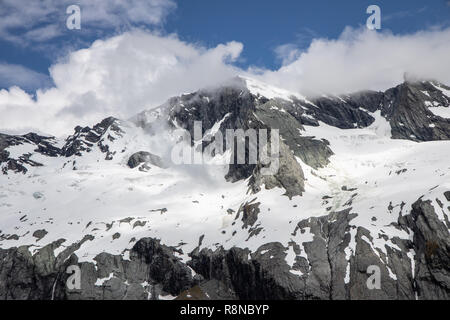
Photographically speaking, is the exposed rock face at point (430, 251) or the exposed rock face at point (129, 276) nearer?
the exposed rock face at point (430, 251)

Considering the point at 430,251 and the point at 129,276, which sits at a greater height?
the point at 430,251

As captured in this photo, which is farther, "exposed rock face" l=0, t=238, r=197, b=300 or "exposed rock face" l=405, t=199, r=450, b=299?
"exposed rock face" l=0, t=238, r=197, b=300

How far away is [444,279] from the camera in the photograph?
415 feet

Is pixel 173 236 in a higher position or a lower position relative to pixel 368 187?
lower

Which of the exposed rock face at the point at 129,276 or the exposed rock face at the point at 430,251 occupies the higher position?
the exposed rock face at the point at 430,251

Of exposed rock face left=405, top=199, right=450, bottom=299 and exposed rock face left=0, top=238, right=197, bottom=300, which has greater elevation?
exposed rock face left=405, top=199, right=450, bottom=299

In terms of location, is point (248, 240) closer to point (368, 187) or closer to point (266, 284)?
point (266, 284)

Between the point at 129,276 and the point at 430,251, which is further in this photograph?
the point at 129,276

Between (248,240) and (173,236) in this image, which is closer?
(248,240)
